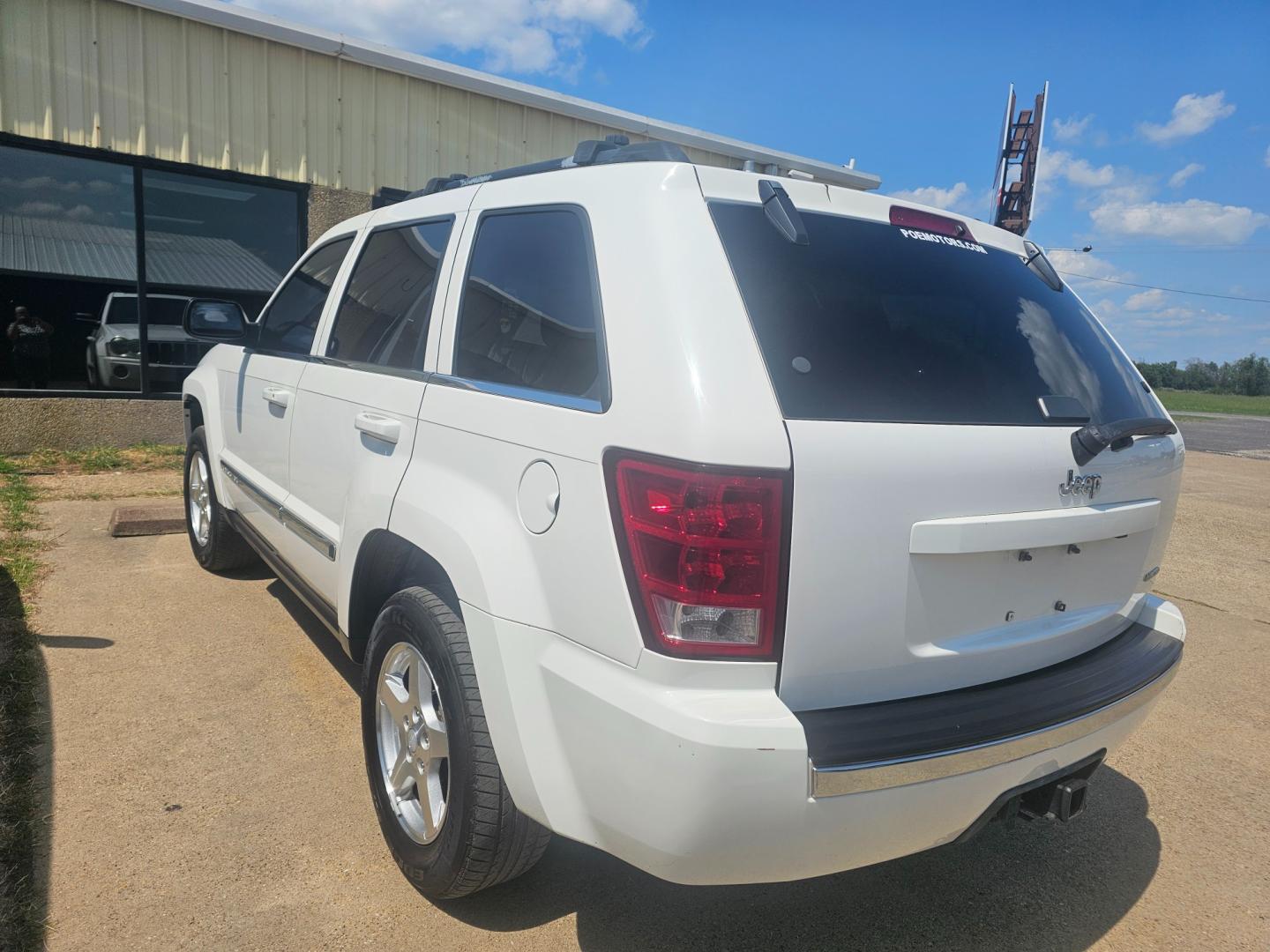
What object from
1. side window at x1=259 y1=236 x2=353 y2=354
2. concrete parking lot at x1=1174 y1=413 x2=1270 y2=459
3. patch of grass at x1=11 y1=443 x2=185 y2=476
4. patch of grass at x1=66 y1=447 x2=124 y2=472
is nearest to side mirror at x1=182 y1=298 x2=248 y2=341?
side window at x1=259 y1=236 x2=353 y2=354

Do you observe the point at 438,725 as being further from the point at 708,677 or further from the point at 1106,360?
the point at 1106,360

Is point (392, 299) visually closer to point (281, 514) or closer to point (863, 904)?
point (281, 514)

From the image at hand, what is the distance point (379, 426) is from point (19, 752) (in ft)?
5.64

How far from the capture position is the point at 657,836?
178cm

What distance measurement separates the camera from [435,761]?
97.2 inches

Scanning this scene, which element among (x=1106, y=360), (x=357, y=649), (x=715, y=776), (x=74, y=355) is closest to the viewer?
(x=715, y=776)

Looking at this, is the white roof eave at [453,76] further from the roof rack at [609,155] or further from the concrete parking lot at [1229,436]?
the concrete parking lot at [1229,436]

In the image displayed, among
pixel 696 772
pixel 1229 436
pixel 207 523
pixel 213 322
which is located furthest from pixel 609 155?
pixel 1229 436

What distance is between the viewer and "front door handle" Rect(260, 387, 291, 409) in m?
3.59

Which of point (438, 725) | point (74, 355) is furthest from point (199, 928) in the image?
point (74, 355)

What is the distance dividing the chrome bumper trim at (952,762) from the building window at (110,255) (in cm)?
Answer: 909

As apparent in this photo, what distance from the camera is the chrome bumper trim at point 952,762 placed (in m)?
1.75

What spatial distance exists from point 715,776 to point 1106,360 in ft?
5.93

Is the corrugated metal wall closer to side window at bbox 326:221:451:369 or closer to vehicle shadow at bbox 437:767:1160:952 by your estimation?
side window at bbox 326:221:451:369
